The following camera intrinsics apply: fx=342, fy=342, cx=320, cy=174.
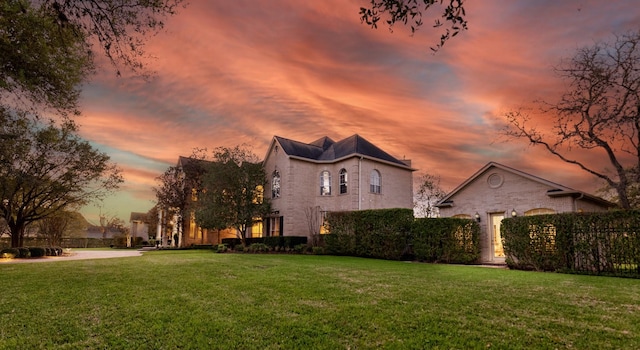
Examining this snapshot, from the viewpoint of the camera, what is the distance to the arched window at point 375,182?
82.4 feet

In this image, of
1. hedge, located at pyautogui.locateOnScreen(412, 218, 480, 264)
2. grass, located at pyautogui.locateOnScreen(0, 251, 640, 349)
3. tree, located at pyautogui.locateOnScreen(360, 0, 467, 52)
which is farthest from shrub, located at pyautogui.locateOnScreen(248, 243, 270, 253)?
tree, located at pyautogui.locateOnScreen(360, 0, 467, 52)

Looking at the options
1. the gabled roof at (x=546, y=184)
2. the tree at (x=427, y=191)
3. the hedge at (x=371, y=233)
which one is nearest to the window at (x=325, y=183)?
the hedge at (x=371, y=233)

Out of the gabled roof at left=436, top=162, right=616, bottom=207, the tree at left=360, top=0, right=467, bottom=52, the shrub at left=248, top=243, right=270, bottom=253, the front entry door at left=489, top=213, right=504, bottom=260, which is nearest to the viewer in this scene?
→ the tree at left=360, top=0, right=467, bottom=52

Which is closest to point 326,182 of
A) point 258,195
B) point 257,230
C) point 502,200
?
point 258,195

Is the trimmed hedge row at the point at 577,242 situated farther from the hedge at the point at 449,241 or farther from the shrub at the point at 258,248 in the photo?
the shrub at the point at 258,248

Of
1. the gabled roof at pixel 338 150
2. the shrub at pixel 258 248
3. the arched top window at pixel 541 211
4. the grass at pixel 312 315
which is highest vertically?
the gabled roof at pixel 338 150

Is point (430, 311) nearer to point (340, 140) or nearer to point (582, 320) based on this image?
point (582, 320)

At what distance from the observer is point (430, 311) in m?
5.42

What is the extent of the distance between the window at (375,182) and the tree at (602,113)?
35.6 feet

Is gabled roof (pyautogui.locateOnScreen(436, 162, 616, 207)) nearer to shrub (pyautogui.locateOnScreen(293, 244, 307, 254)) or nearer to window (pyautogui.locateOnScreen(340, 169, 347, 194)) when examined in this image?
window (pyautogui.locateOnScreen(340, 169, 347, 194))

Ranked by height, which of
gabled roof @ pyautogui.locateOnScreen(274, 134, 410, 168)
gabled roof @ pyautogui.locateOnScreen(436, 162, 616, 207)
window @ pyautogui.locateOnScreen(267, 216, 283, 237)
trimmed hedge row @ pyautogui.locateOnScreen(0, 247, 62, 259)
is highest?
gabled roof @ pyautogui.locateOnScreen(274, 134, 410, 168)

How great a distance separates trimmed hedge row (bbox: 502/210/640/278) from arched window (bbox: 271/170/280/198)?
16754mm

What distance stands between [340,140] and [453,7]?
24348 millimetres

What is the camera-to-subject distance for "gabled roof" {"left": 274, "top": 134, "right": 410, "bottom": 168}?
25.3m
